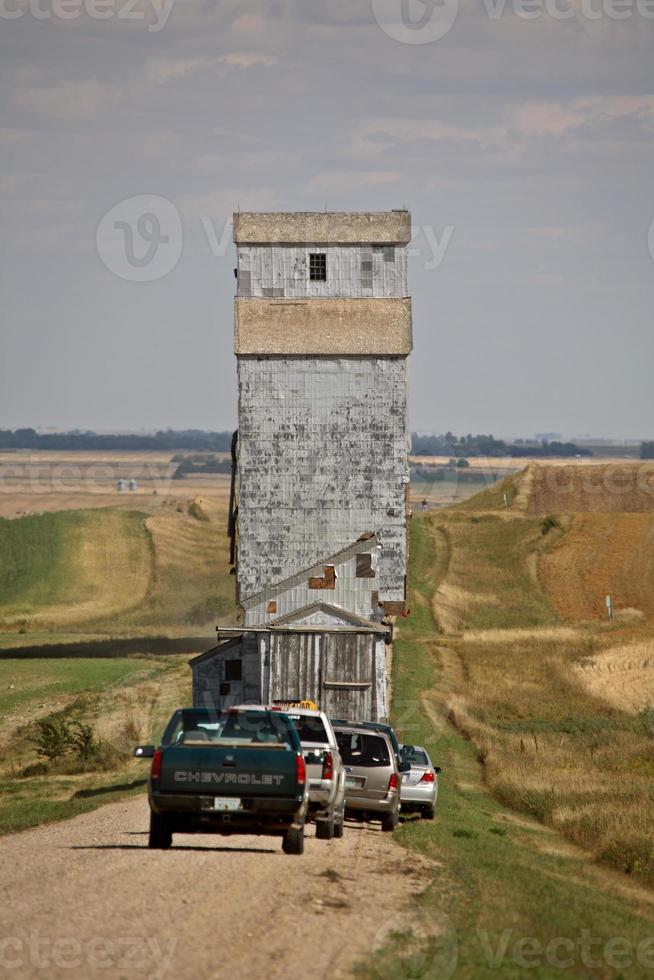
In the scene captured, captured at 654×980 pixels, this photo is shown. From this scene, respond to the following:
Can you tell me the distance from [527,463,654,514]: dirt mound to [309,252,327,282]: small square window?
68410 mm

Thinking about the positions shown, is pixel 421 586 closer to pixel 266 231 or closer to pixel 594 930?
pixel 266 231

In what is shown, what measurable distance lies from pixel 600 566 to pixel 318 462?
47.5 metres

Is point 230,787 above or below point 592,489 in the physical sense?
above

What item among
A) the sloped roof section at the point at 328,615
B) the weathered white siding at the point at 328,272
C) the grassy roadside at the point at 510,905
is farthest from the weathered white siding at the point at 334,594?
the grassy roadside at the point at 510,905

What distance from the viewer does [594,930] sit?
17016mm

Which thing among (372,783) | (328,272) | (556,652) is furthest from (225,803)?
(556,652)

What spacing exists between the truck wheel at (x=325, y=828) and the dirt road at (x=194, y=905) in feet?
0.71

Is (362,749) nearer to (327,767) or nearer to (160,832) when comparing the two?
(327,767)

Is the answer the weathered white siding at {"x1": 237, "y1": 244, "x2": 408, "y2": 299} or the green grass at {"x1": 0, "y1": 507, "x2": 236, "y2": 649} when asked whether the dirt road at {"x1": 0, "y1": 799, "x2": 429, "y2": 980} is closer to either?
the weathered white siding at {"x1": 237, "y1": 244, "x2": 408, "y2": 299}

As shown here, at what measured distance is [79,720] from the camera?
45.9 metres

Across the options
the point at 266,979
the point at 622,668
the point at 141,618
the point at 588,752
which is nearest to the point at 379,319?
the point at 588,752

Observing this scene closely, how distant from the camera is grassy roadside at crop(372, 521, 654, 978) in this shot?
14328mm

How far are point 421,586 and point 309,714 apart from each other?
6580 centimetres

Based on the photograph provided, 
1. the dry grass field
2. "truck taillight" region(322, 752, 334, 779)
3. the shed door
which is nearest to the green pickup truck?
"truck taillight" region(322, 752, 334, 779)
